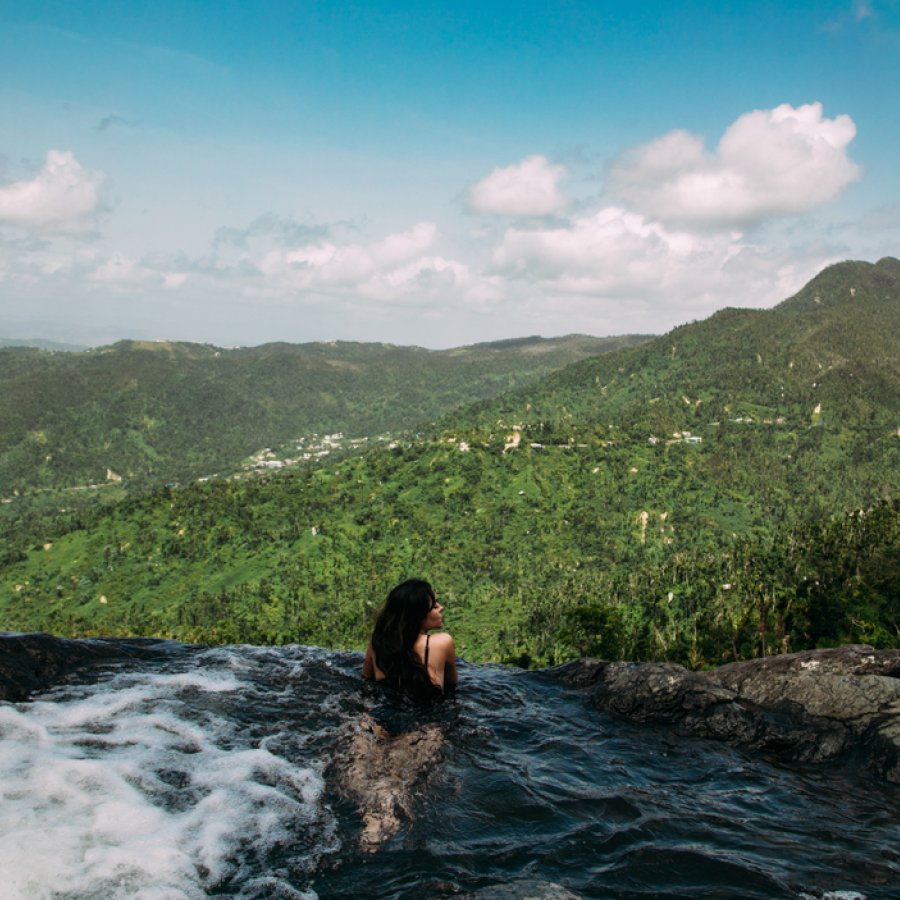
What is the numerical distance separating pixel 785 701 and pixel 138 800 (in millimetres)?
12266

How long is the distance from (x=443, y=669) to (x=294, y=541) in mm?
165580

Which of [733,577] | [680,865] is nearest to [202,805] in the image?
[680,865]

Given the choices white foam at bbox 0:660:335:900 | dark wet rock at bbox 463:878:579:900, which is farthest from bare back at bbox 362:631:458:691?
dark wet rock at bbox 463:878:579:900

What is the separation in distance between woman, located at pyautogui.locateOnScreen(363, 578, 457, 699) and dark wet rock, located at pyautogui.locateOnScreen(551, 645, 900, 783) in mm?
3819

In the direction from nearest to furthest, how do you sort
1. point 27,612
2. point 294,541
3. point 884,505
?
point 884,505 < point 27,612 < point 294,541

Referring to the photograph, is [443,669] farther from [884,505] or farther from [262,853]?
[884,505]

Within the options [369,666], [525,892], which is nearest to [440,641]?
[369,666]

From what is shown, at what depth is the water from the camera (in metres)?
7.93

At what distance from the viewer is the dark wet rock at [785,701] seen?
462 inches

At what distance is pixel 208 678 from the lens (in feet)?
51.5

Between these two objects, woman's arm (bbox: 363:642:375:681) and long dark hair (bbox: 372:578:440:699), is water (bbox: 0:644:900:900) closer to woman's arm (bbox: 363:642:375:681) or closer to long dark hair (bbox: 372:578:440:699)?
woman's arm (bbox: 363:642:375:681)

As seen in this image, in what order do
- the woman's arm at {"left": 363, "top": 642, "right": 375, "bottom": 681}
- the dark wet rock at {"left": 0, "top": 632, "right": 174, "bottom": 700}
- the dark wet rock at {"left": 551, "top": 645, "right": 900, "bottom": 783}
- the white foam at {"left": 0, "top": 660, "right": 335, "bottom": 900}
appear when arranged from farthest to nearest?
1. the woman's arm at {"left": 363, "top": 642, "right": 375, "bottom": 681}
2. the dark wet rock at {"left": 0, "top": 632, "right": 174, "bottom": 700}
3. the dark wet rock at {"left": 551, "top": 645, "right": 900, "bottom": 783}
4. the white foam at {"left": 0, "top": 660, "right": 335, "bottom": 900}

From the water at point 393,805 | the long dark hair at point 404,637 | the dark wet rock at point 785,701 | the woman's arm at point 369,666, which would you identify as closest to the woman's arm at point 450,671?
the long dark hair at point 404,637

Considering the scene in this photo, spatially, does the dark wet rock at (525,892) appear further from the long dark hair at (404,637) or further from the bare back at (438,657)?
the bare back at (438,657)
